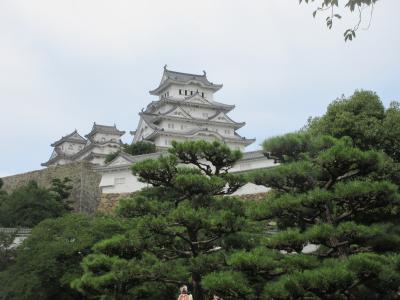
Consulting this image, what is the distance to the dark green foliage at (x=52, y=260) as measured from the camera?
12.1 m

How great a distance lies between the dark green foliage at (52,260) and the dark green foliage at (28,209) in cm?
561

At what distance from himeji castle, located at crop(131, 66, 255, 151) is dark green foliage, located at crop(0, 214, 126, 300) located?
719 inches

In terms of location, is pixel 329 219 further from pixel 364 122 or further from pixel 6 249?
pixel 6 249

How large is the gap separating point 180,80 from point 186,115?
3.64m

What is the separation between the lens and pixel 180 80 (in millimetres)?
37031

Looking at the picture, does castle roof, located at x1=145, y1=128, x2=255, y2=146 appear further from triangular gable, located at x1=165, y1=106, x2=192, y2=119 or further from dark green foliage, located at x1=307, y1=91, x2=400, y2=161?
dark green foliage, located at x1=307, y1=91, x2=400, y2=161

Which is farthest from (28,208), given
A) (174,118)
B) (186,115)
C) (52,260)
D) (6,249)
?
(186,115)

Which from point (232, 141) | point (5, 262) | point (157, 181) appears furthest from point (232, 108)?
point (157, 181)

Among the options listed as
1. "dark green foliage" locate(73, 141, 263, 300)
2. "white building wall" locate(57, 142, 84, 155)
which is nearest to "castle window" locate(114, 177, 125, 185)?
"dark green foliage" locate(73, 141, 263, 300)

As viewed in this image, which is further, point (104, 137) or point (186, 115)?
point (104, 137)

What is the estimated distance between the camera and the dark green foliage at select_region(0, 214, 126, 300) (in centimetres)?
1212

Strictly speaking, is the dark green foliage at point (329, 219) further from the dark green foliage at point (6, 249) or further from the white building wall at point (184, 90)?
the white building wall at point (184, 90)

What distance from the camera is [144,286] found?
8.73 m

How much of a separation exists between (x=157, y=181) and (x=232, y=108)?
27.5 metres
